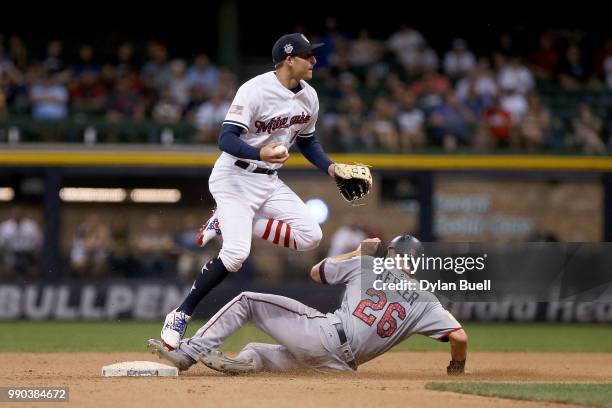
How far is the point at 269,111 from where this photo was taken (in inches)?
289

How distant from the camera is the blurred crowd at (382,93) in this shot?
50.3 ft

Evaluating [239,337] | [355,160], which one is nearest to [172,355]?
[239,337]

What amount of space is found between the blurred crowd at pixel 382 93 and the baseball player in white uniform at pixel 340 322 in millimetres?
8078

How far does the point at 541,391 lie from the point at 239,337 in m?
6.39

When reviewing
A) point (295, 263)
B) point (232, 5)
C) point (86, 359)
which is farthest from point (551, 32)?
point (86, 359)

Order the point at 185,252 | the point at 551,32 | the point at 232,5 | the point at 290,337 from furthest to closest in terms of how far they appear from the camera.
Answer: the point at 551,32 < the point at 232,5 < the point at 185,252 < the point at 290,337

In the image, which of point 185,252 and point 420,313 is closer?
point 420,313

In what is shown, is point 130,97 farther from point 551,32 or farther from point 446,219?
point 551,32

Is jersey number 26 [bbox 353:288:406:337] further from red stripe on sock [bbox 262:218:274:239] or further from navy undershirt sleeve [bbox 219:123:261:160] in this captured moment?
navy undershirt sleeve [bbox 219:123:261:160]

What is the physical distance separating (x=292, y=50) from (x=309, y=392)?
2.38 m

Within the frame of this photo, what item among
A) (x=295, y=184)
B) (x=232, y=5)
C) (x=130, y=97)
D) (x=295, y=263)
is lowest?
(x=295, y=263)

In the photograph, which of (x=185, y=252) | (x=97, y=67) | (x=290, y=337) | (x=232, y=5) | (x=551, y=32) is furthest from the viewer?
(x=551, y=32)

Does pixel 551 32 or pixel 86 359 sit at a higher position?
pixel 551 32

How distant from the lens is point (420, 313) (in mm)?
7023
